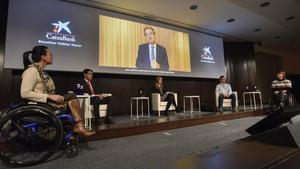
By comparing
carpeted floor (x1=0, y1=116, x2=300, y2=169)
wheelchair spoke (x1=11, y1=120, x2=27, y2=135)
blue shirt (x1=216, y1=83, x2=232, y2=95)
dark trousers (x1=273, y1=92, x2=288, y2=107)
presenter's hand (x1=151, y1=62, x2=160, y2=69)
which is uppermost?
presenter's hand (x1=151, y1=62, x2=160, y2=69)

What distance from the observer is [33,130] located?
1.53 m

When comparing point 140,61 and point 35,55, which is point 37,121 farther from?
point 140,61

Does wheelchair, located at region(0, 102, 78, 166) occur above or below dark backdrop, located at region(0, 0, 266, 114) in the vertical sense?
below

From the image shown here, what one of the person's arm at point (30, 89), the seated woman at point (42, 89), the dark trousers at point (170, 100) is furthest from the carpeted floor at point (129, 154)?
the dark trousers at point (170, 100)

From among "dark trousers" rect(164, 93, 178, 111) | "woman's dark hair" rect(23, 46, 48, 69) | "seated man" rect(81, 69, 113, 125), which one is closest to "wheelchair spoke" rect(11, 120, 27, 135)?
"woman's dark hair" rect(23, 46, 48, 69)

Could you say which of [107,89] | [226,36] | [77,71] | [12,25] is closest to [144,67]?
[107,89]

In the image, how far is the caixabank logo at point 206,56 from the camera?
18.7ft

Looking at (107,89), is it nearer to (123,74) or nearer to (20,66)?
(123,74)

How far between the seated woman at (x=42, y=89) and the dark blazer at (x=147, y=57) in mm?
2787

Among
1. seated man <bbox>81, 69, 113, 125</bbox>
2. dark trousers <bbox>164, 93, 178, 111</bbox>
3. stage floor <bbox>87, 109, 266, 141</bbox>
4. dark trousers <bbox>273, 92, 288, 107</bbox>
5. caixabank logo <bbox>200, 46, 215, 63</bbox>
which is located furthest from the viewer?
caixabank logo <bbox>200, 46, 215, 63</bbox>

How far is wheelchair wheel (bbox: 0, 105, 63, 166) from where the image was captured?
149 cm

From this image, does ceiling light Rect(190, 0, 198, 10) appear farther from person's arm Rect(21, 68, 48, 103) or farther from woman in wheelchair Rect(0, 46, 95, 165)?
person's arm Rect(21, 68, 48, 103)

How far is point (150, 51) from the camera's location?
474cm

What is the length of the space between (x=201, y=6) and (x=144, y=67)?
2031 millimetres
